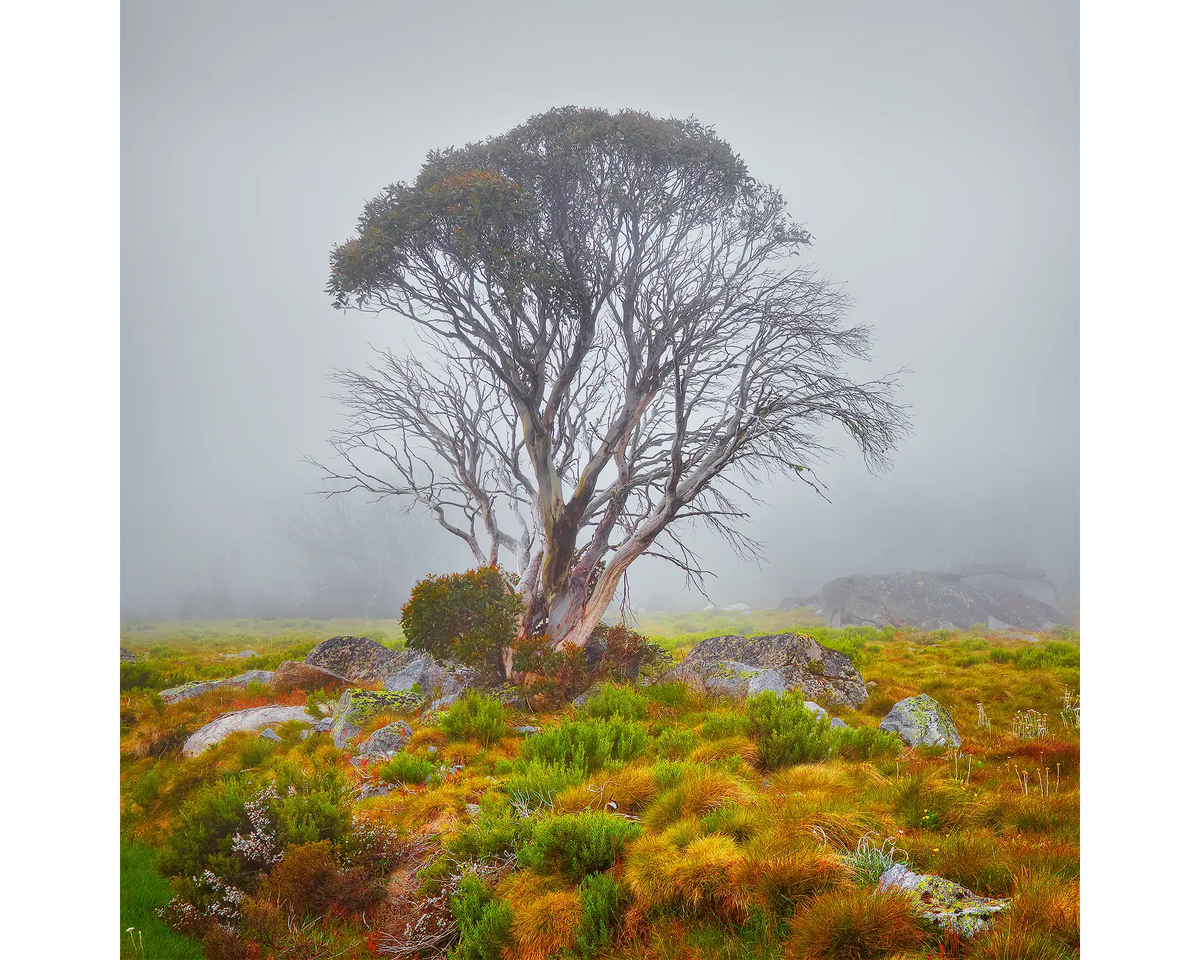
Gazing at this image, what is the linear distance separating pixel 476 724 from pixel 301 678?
448 cm

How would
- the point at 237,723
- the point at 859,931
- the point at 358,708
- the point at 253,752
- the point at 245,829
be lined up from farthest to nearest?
the point at 358,708, the point at 237,723, the point at 253,752, the point at 245,829, the point at 859,931

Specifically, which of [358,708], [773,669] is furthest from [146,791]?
[773,669]

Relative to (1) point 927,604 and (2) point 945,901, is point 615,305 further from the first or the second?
(1) point 927,604

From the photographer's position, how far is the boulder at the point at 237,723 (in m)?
6.75

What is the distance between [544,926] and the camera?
10.2 feet

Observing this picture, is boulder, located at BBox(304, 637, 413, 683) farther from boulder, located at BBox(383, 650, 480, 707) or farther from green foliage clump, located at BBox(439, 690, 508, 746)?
green foliage clump, located at BBox(439, 690, 508, 746)

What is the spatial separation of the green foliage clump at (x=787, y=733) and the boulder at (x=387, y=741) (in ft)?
13.9

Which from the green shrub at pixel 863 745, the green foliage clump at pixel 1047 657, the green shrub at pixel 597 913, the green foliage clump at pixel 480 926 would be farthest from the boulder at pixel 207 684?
the green foliage clump at pixel 1047 657

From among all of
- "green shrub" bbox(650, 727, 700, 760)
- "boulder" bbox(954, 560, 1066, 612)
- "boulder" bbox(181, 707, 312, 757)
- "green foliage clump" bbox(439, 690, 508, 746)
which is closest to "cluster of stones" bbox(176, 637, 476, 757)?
"boulder" bbox(181, 707, 312, 757)

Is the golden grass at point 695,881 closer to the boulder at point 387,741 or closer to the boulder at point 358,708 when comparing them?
the boulder at point 387,741

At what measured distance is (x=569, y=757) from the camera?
557 centimetres

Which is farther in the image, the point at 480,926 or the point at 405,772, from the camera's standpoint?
the point at 405,772

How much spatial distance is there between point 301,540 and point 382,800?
603 inches
